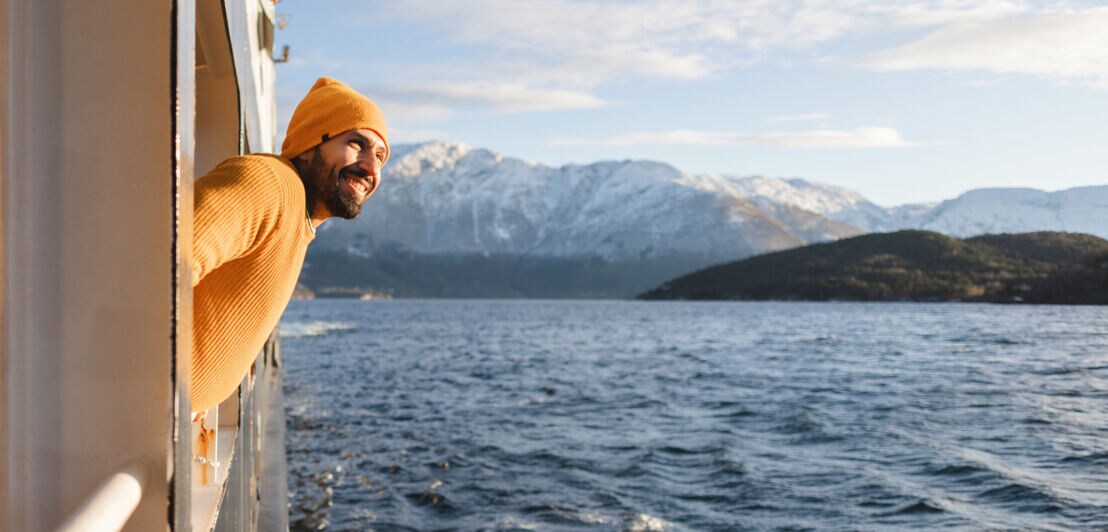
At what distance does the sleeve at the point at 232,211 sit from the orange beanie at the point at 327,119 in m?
0.49

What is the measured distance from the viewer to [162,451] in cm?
→ 166

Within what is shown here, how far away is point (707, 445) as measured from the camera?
17.4 meters

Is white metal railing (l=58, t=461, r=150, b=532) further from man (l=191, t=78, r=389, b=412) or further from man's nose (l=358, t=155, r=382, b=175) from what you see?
man's nose (l=358, t=155, r=382, b=175)

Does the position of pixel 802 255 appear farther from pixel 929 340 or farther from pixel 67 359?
pixel 67 359

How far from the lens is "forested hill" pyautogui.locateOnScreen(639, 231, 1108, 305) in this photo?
453 feet

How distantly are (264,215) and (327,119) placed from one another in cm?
61

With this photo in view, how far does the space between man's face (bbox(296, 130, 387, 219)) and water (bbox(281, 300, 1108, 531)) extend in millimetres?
9467

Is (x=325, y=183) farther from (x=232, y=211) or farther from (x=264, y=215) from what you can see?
(x=232, y=211)

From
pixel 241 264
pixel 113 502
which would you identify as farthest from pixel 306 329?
pixel 113 502

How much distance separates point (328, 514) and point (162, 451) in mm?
11498

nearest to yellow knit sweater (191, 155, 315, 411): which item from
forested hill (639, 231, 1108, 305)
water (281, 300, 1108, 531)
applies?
water (281, 300, 1108, 531)

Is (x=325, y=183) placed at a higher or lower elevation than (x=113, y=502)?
higher

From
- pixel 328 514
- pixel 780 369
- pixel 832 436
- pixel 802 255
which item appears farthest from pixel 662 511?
pixel 802 255

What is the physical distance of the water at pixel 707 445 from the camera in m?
12.4
